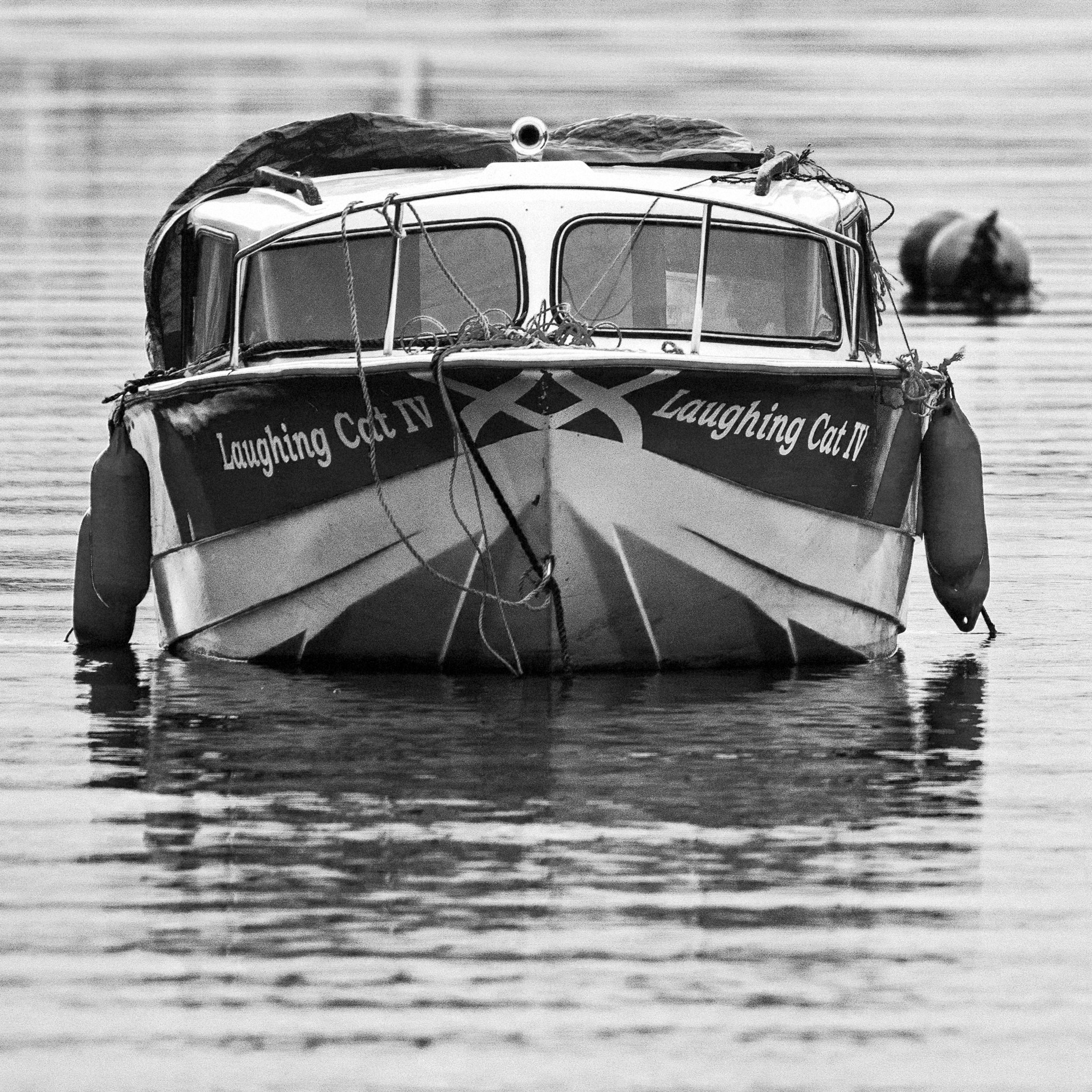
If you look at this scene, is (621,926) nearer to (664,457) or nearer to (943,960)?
(943,960)

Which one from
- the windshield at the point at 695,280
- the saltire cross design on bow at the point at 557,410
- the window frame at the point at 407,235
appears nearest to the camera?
the saltire cross design on bow at the point at 557,410

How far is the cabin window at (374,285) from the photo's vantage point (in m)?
13.2

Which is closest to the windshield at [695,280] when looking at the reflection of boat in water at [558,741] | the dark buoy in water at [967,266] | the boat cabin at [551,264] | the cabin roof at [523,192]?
the boat cabin at [551,264]

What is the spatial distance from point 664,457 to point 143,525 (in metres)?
2.94

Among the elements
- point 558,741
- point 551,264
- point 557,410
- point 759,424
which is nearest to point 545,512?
point 557,410

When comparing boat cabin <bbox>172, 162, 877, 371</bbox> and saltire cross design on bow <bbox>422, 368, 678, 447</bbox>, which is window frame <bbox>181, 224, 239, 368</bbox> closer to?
boat cabin <bbox>172, 162, 877, 371</bbox>

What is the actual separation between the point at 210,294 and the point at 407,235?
4.73ft

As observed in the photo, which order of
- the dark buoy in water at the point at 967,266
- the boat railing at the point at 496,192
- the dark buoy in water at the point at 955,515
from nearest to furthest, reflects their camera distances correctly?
the boat railing at the point at 496,192 < the dark buoy in water at the point at 955,515 < the dark buoy in water at the point at 967,266

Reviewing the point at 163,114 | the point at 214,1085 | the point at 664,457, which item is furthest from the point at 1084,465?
the point at 163,114

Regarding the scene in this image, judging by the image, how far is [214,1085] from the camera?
7.36 m

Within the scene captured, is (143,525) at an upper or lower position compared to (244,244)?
lower

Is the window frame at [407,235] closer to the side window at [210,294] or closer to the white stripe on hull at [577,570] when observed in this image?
the side window at [210,294]

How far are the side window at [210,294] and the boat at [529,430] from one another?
0.10 ft

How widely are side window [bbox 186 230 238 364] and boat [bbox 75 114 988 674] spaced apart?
3 centimetres
